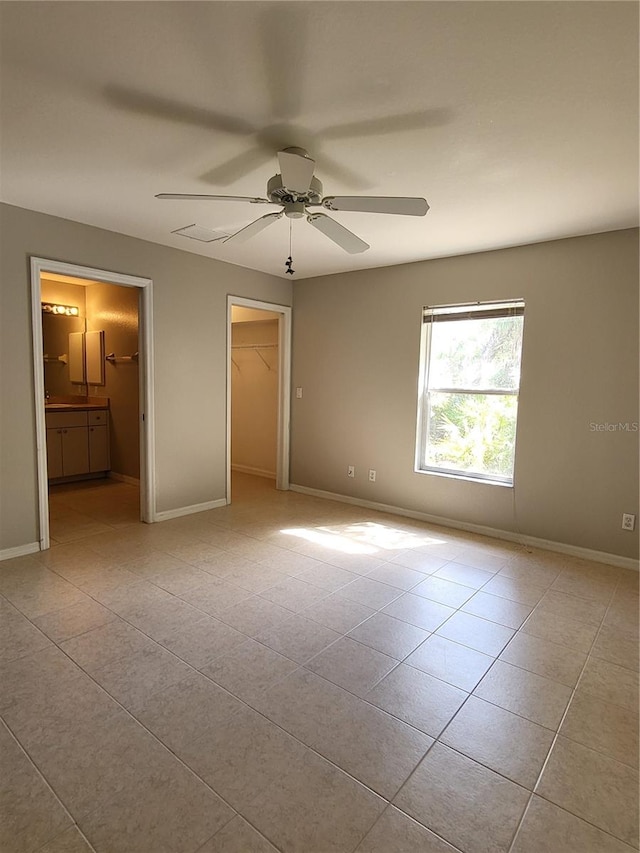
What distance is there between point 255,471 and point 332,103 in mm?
5086

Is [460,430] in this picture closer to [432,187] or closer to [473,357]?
[473,357]

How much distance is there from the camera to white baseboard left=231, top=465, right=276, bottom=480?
629cm

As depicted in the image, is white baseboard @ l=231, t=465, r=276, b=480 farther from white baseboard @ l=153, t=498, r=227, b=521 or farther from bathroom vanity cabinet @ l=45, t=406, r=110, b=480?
bathroom vanity cabinet @ l=45, t=406, r=110, b=480

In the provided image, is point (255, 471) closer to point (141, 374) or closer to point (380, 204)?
point (141, 374)

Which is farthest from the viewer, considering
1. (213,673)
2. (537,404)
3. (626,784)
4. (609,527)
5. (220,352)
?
(220,352)

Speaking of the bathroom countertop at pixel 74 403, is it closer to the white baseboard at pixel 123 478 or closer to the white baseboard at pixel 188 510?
the white baseboard at pixel 123 478

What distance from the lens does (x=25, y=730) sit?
1770mm

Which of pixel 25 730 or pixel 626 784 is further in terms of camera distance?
pixel 25 730

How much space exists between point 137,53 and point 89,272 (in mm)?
2267

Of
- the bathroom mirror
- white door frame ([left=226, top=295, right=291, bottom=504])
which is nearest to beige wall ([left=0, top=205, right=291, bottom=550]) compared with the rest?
white door frame ([left=226, top=295, right=291, bottom=504])

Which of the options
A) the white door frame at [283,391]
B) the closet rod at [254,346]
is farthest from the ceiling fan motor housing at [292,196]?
the closet rod at [254,346]

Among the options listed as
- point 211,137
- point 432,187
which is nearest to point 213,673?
point 211,137

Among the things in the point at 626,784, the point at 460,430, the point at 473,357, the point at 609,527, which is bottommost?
the point at 626,784

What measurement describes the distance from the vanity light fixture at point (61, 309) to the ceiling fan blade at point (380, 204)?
501 centimetres
